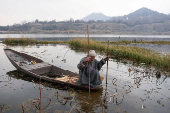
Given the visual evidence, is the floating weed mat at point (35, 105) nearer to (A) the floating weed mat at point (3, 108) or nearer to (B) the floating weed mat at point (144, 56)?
(A) the floating weed mat at point (3, 108)

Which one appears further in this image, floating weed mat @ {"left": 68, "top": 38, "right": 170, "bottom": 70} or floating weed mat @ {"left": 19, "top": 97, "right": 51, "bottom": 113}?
floating weed mat @ {"left": 68, "top": 38, "right": 170, "bottom": 70}

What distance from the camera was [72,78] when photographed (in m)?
5.52

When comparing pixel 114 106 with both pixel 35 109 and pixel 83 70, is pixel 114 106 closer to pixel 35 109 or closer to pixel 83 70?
pixel 83 70

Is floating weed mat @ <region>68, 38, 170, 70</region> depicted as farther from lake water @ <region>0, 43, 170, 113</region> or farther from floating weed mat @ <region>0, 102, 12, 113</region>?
floating weed mat @ <region>0, 102, 12, 113</region>

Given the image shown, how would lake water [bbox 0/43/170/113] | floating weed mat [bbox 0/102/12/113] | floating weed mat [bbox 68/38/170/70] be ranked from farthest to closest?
floating weed mat [bbox 68/38/170/70] → lake water [bbox 0/43/170/113] → floating weed mat [bbox 0/102/12/113]

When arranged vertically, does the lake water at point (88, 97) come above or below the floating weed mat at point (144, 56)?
below

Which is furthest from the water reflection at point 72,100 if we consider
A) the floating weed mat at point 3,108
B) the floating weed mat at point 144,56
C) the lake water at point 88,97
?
the floating weed mat at point 144,56

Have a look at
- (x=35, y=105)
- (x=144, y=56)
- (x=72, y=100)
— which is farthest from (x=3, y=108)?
(x=144, y=56)

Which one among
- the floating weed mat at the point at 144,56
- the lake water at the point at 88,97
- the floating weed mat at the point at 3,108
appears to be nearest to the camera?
the floating weed mat at the point at 3,108

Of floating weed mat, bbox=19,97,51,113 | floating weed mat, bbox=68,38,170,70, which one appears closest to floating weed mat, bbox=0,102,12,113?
floating weed mat, bbox=19,97,51,113

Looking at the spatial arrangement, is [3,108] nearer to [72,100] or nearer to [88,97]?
[72,100]

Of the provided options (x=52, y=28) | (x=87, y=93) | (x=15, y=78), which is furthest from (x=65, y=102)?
(x=52, y=28)

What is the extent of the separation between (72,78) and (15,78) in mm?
2744

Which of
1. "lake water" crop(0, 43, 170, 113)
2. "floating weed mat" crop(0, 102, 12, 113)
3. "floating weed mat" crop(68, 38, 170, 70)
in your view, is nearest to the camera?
"floating weed mat" crop(0, 102, 12, 113)
